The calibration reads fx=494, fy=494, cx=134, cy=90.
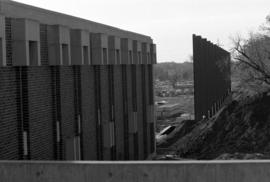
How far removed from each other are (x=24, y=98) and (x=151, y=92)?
21951 mm

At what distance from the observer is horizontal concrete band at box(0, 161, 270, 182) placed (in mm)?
9055

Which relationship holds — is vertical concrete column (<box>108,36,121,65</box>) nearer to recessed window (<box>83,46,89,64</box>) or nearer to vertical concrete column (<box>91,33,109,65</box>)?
vertical concrete column (<box>91,33,109,65</box>)

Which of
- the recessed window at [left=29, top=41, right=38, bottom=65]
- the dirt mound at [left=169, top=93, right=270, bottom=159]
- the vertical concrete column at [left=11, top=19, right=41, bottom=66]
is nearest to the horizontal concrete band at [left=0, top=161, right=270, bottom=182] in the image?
the vertical concrete column at [left=11, top=19, right=41, bottom=66]

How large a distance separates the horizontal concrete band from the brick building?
15.6 feet

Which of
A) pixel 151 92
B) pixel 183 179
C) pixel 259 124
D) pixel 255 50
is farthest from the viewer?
pixel 255 50

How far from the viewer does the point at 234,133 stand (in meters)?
41.8

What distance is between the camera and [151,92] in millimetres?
36344

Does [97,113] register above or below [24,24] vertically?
below

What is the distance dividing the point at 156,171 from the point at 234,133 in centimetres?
3368

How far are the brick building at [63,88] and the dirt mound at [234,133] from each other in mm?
9448

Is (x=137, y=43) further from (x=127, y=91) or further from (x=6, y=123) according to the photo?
(x=6, y=123)

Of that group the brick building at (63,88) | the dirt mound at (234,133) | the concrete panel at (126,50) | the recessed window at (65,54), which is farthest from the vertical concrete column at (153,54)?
the recessed window at (65,54)

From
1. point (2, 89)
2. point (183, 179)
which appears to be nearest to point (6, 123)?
point (2, 89)

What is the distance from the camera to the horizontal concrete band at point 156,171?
9.05m
